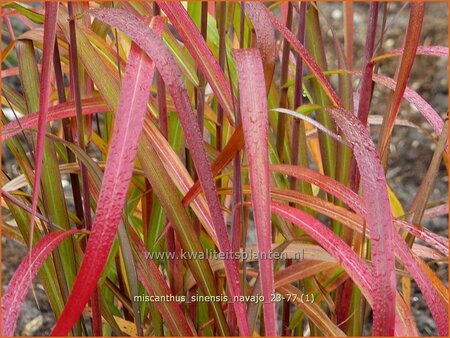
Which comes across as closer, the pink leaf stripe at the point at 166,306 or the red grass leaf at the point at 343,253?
the red grass leaf at the point at 343,253

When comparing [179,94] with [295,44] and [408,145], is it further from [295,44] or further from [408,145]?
[408,145]

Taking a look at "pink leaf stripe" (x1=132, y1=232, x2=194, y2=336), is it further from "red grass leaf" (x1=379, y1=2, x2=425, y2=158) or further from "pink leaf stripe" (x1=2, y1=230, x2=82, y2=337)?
"red grass leaf" (x1=379, y1=2, x2=425, y2=158)

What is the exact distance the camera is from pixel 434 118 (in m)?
0.57

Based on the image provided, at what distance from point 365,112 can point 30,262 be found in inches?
12.1

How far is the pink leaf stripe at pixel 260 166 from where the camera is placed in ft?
1.20

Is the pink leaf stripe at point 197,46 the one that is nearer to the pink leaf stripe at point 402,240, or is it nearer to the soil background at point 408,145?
the pink leaf stripe at point 402,240

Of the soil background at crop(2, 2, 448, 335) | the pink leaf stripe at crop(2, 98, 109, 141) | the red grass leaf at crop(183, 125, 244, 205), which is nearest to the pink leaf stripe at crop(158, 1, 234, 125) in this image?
the red grass leaf at crop(183, 125, 244, 205)

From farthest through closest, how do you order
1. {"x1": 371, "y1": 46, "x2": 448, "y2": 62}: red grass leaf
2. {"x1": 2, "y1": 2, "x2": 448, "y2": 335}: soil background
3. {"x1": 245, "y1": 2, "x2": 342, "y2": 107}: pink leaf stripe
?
1. {"x1": 2, "y1": 2, "x2": 448, "y2": 335}: soil background
2. {"x1": 371, "y1": 46, "x2": 448, "y2": 62}: red grass leaf
3. {"x1": 245, "y1": 2, "x2": 342, "y2": 107}: pink leaf stripe

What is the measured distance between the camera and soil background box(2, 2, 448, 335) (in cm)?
115

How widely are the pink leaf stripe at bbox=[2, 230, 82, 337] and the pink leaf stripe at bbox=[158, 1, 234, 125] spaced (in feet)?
0.47

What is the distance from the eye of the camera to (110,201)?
35 cm

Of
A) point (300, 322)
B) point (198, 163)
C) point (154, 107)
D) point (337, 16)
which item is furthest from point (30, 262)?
point (337, 16)

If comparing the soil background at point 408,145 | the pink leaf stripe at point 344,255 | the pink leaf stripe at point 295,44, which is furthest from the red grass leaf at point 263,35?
the soil background at point 408,145

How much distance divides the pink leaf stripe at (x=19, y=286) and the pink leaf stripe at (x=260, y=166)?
14 cm
